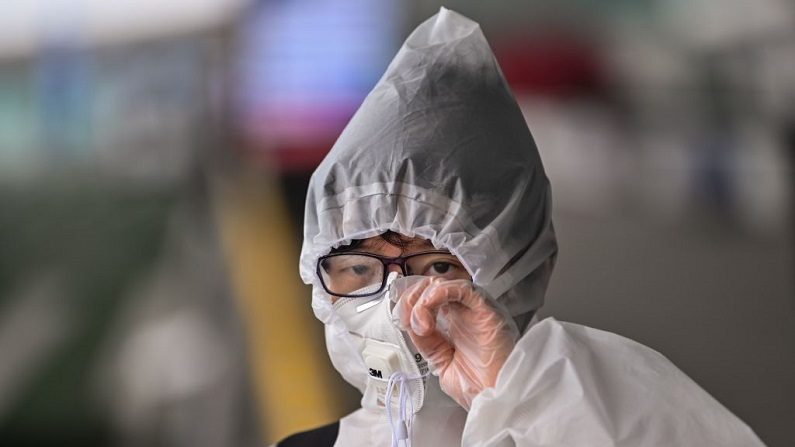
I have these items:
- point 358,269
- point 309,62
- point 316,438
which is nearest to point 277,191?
point 309,62

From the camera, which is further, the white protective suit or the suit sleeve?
the white protective suit

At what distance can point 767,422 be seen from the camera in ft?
5.69

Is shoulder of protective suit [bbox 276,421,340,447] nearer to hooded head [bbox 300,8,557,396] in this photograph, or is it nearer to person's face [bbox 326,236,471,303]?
hooded head [bbox 300,8,557,396]

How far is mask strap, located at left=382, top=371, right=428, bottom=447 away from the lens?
3.73 feet

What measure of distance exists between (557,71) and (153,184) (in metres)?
0.93

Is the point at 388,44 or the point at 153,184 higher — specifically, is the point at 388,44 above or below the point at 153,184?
above

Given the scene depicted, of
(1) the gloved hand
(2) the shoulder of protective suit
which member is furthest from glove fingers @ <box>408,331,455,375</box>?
(2) the shoulder of protective suit

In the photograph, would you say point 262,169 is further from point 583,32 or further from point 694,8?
point 694,8

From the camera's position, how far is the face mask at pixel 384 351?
1125 mm

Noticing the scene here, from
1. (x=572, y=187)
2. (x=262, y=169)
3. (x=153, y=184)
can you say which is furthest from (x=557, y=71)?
(x=153, y=184)

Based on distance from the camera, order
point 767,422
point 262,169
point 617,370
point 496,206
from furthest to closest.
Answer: point 262,169
point 767,422
point 496,206
point 617,370

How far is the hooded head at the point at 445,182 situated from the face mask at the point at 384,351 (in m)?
0.03

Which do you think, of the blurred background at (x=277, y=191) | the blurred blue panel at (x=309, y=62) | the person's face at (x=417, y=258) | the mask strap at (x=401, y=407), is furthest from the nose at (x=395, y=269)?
the blurred blue panel at (x=309, y=62)

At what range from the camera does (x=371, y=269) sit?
1188 millimetres
